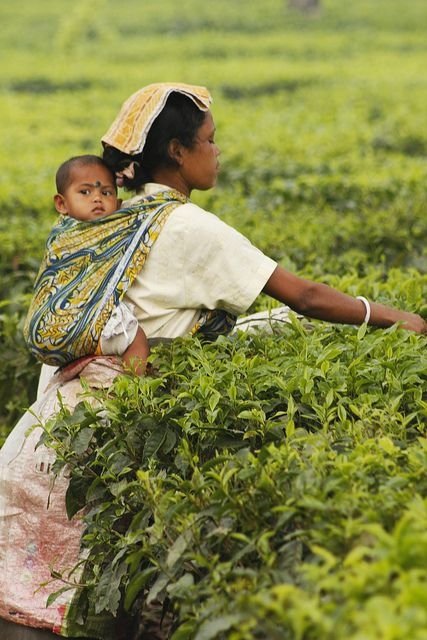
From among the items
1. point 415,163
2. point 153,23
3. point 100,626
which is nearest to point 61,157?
point 415,163

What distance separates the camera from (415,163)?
7.59 metres

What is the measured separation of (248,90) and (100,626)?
39.7 ft

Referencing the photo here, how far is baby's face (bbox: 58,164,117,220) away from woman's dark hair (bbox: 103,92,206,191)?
0.07m

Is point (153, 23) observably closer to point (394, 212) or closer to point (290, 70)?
point (290, 70)

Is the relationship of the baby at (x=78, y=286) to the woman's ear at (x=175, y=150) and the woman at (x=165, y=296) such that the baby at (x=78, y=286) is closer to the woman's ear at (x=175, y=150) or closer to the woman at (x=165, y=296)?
the woman at (x=165, y=296)

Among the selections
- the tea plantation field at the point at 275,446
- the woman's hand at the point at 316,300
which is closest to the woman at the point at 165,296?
the woman's hand at the point at 316,300

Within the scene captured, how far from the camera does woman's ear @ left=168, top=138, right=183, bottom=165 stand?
11.6 feet

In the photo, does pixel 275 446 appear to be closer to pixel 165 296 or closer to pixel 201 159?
pixel 165 296

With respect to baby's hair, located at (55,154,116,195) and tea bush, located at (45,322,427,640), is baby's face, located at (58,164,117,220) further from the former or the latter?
tea bush, located at (45,322,427,640)

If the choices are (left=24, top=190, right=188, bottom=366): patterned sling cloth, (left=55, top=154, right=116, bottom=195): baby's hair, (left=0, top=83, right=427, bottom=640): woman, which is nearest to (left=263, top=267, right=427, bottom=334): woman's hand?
(left=0, top=83, right=427, bottom=640): woman

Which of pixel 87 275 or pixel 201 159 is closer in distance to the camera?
pixel 87 275

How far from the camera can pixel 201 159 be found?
140 inches

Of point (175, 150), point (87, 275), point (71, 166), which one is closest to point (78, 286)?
point (87, 275)

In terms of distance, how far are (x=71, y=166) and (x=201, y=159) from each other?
38 cm
